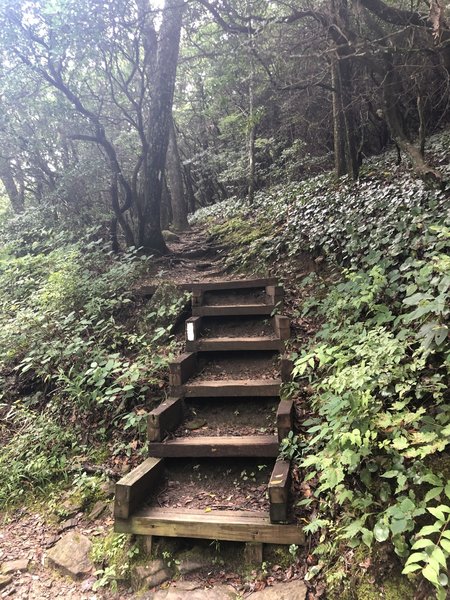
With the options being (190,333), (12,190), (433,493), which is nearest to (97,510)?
(190,333)

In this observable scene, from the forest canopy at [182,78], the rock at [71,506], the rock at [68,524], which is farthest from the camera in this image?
the forest canopy at [182,78]

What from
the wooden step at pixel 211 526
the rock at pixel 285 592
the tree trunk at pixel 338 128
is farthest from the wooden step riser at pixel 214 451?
the tree trunk at pixel 338 128

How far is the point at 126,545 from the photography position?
131 inches

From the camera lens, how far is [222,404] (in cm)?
452

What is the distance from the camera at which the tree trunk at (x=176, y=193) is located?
13656mm

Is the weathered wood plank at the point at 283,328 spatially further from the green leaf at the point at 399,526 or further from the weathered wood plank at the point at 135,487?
the green leaf at the point at 399,526

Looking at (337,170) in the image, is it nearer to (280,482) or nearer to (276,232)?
(276,232)

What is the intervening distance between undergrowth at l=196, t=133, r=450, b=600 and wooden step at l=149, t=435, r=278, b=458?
0.23 metres

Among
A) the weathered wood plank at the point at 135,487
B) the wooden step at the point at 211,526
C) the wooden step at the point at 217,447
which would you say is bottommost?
the wooden step at the point at 211,526

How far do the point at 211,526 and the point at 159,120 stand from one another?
724cm

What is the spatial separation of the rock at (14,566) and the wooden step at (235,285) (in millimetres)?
3696

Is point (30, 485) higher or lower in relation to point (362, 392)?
lower

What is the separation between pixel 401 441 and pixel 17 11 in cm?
820

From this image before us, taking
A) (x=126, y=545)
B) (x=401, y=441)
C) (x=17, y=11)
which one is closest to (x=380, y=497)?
(x=401, y=441)
